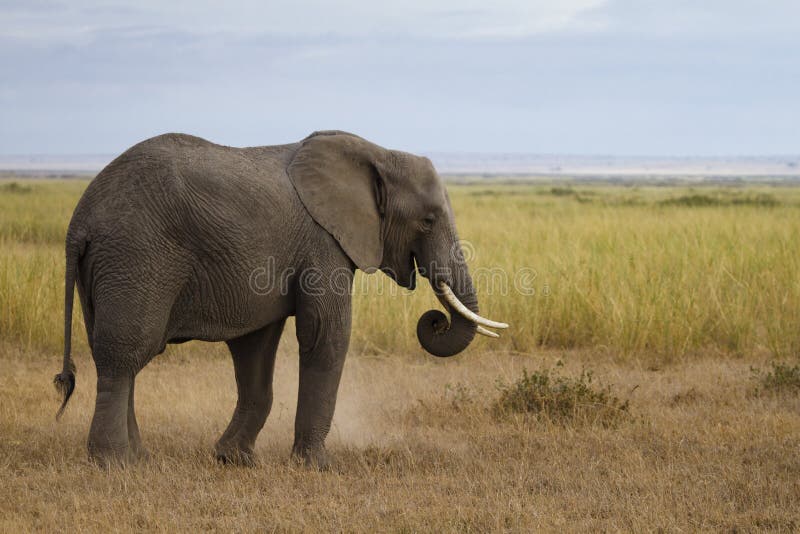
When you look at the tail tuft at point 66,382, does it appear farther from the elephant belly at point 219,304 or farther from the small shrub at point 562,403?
the small shrub at point 562,403

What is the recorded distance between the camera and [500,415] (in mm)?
7512

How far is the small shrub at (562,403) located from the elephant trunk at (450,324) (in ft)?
A: 4.22

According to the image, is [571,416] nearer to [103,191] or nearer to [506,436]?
[506,436]

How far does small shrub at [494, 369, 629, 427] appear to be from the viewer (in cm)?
732

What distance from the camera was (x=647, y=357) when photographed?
9703mm

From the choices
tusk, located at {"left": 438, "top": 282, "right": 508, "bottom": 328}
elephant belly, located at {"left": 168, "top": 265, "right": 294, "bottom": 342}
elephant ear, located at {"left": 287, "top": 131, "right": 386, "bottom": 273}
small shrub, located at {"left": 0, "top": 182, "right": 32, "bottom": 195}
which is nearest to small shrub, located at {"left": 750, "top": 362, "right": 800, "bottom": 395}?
tusk, located at {"left": 438, "top": 282, "right": 508, "bottom": 328}

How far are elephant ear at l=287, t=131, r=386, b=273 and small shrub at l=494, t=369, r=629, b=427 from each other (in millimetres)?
1954

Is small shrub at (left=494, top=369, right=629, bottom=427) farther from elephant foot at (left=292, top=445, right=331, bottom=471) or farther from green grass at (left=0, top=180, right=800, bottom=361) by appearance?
green grass at (left=0, top=180, right=800, bottom=361)

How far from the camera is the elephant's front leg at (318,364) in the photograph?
5926 mm

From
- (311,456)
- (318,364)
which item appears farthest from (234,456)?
(318,364)

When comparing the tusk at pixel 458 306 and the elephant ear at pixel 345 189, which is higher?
the elephant ear at pixel 345 189

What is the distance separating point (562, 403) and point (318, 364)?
2.23 meters

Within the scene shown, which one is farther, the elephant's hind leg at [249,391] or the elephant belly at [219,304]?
the elephant's hind leg at [249,391]

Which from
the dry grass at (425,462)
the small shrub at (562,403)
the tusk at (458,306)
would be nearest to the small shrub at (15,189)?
the dry grass at (425,462)
